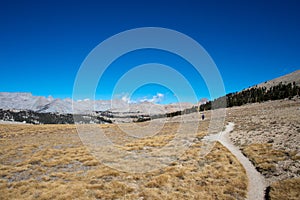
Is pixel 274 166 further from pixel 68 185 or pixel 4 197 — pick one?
pixel 4 197

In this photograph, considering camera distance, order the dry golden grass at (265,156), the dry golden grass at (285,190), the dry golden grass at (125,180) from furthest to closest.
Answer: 1. the dry golden grass at (265,156)
2. the dry golden grass at (125,180)
3. the dry golden grass at (285,190)

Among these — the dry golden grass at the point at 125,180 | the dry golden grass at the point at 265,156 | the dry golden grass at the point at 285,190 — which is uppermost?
the dry golden grass at the point at 265,156

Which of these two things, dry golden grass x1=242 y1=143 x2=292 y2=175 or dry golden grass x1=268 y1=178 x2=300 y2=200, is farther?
dry golden grass x1=242 y1=143 x2=292 y2=175

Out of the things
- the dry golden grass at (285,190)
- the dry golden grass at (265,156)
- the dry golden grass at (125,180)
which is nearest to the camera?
the dry golden grass at (285,190)

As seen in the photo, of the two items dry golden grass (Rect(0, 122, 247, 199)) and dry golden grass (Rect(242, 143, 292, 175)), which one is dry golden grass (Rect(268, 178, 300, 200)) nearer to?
dry golden grass (Rect(0, 122, 247, 199))

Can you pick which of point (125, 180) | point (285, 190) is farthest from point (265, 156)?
point (125, 180)

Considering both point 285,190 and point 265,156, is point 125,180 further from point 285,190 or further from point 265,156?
point 265,156

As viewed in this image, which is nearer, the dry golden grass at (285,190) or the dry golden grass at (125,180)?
the dry golden grass at (285,190)

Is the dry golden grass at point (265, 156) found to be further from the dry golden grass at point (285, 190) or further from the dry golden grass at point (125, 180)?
the dry golden grass at point (285, 190)

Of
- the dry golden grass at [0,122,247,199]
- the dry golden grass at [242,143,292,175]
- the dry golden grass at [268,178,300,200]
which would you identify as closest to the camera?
the dry golden grass at [268,178,300,200]

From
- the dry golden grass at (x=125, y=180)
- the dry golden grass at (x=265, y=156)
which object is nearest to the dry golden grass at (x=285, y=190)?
the dry golden grass at (x=125, y=180)

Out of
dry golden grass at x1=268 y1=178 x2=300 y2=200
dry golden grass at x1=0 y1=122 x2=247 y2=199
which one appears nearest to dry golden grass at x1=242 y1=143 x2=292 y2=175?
dry golden grass at x1=0 y1=122 x2=247 y2=199

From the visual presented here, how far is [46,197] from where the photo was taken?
489 inches

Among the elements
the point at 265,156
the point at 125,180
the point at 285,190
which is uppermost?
the point at 265,156
